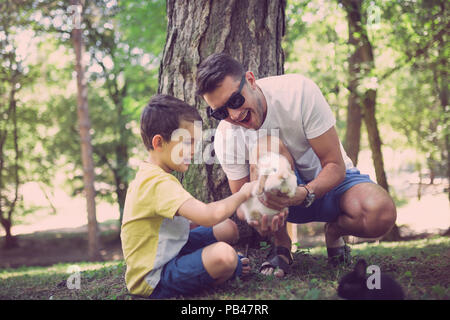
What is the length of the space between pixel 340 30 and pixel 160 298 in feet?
43.7

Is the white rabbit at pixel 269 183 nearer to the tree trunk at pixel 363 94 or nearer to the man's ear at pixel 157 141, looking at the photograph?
the man's ear at pixel 157 141

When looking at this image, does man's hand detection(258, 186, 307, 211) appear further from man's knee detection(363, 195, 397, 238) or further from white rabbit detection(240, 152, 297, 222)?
man's knee detection(363, 195, 397, 238)

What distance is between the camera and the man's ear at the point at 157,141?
97.7 inches

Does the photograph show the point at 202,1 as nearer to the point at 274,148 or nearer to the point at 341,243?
the point at 274,148

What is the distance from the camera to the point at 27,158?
50.7 feet

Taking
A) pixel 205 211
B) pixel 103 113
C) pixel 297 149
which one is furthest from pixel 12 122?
pixel 205 211

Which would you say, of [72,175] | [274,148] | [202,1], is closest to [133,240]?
[274,148]

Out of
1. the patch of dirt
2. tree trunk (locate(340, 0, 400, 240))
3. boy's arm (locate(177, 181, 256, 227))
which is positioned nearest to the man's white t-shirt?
boy's arm (locate(177, 181, 256, 227))

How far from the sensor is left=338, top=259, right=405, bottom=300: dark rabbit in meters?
2.12

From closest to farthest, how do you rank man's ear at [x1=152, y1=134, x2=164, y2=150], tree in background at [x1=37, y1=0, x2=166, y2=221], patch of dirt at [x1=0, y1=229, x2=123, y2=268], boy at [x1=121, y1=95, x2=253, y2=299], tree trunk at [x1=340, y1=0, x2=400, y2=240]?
boy at [x1=121, y1=95, x2=253, y2=299] < man's ear at [x1=152, y1=134, x2=164, y2=150] < tree trunk at [x1=340, y1=0, x2=400, y2=240] < patch of dirt at [x1=0, y1=229, x2=123, y2=268] < tree in background at [x1=37, y1=0, x2=166, y2=221]

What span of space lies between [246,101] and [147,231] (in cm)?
117

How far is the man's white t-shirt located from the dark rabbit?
40.6 inches

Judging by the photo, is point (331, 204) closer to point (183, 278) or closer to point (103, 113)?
point (183, 278)

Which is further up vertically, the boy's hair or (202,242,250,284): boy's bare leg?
the boy's hair
